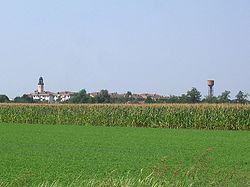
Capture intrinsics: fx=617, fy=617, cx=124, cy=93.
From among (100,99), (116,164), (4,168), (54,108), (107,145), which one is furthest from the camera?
(100,99)

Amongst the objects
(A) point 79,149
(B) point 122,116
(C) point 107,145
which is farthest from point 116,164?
(B) point 122,116

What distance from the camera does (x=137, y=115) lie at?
156 ft

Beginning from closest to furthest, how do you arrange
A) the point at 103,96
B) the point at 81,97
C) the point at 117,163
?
1. the point at 117,163
2. the point at 103,96
3. the point at 81,97

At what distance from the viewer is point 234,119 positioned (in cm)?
4291

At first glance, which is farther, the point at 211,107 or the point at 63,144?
the point at 211,107

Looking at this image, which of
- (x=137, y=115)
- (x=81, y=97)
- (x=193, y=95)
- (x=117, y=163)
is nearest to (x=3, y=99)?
(x=81, y=97)

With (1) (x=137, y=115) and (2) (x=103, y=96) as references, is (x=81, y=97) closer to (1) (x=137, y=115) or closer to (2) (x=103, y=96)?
(2) (x=103, y=96)

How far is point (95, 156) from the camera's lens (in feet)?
61.9

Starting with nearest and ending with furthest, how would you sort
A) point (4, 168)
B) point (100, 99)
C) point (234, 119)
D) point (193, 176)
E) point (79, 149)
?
point (193, 176)
point (4, 168)
point (79, 149)
point (234, 119)
point (100, 99)

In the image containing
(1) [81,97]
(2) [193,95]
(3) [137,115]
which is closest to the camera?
(3) [137,115]

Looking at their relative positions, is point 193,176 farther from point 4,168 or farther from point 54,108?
point 54,108

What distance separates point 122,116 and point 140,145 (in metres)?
24.2

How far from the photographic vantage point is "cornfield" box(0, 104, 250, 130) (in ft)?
142

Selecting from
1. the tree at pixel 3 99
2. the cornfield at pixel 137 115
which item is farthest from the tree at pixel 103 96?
the cornfield at pixel 137 115
